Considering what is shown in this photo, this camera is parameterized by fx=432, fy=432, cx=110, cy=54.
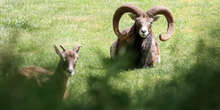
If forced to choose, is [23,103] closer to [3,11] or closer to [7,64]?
[7,64]

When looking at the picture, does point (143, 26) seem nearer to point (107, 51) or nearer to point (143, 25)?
point (143, 25)

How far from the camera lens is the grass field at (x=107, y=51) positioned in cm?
274

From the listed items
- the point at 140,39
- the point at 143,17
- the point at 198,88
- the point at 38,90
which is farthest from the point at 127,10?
the point at 38,90

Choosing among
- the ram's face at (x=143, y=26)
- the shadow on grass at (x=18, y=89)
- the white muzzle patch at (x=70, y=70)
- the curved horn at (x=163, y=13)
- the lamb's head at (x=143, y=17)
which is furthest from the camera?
the curved horn at (x=163, y=13)

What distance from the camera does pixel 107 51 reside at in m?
12.9

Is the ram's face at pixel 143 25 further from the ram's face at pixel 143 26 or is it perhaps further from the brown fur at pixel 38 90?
the brown fur at pixel 38 90

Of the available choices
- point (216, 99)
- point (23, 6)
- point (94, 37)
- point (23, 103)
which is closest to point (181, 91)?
point (216, 99)

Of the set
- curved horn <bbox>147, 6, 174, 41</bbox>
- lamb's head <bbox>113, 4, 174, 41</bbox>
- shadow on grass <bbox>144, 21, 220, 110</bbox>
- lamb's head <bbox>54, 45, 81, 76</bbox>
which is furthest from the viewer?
curved horn <bbox>147, 6, 174, 41</bbox>

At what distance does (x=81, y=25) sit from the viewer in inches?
664

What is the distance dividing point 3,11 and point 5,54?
52.0 ft

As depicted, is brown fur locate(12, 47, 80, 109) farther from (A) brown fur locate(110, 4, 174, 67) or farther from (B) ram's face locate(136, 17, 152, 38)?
(A) brown fur locate(110, 4, 174, 67)

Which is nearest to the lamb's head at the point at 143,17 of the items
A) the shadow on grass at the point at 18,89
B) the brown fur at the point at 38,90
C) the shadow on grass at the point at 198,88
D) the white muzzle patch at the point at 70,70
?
the white muzzle patch at the point at 70,70

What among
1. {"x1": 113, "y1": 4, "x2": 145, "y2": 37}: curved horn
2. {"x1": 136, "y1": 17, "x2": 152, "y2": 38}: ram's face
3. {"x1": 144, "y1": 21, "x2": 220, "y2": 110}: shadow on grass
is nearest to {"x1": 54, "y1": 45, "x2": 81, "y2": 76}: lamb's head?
{"x1": 144, "y1": 21, "x2": 220, "y2": 110}: shadow on grass

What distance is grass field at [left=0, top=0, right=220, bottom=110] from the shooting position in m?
2.74
